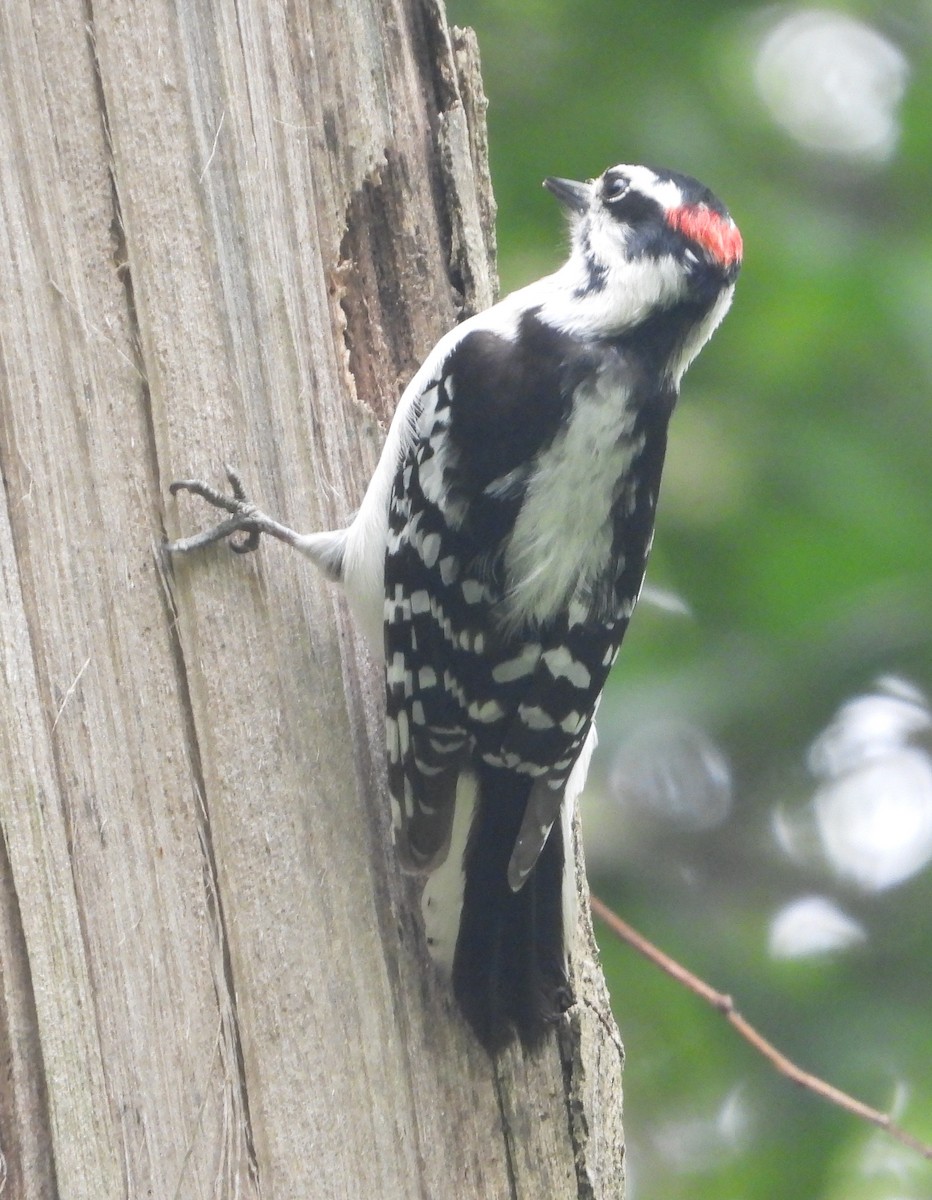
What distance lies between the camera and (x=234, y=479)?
9.84 feet

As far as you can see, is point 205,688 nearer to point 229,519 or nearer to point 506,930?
point 229,519

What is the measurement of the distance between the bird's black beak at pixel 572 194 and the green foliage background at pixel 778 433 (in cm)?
72

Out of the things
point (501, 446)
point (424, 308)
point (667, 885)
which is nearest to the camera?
point (501, 446)

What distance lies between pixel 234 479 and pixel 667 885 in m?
3.24

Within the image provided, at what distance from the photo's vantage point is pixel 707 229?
349 centimetres

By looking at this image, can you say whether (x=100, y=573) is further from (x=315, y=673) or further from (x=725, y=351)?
(x=725, y=351)

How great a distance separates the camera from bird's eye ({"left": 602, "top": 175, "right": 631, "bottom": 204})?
3.73 metres

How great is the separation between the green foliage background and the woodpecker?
1.35 metres

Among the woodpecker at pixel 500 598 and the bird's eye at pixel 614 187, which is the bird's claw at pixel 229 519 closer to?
the woodpecker at pixel 500 598

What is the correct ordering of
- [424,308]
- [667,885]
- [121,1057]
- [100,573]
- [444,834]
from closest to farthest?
[121,1057], [100,573], [444,834], [424,308], [667,885]

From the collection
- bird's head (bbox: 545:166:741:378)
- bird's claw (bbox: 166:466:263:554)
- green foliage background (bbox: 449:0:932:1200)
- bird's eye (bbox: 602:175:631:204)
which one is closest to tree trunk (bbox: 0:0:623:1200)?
bird's claw (bbox: 166:466:263:554)

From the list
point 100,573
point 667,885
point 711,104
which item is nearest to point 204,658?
point 100,573

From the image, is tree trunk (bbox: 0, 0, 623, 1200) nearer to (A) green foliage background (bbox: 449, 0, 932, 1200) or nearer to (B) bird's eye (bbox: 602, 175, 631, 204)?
(B) bird's eye (bbox: 602, 175, 631, 204)

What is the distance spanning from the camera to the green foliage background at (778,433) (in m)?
4.58
